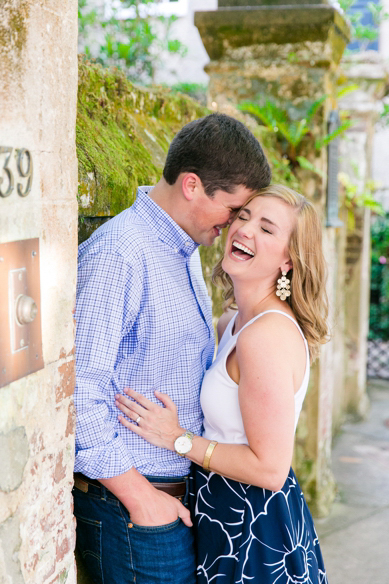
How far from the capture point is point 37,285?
4.49 ft

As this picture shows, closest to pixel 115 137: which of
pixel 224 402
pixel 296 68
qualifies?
pixel 224 402

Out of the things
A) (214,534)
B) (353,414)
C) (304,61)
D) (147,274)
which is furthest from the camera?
(353,414)

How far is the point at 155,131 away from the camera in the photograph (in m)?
3.23

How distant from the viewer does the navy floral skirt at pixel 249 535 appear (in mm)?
1984

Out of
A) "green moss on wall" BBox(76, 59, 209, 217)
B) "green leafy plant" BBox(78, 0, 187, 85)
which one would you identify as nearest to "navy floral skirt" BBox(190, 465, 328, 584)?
"green moss on wall" BBox(76, 59, 209, 217)

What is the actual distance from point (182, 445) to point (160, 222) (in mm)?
730

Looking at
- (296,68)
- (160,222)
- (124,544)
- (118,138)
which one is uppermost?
(296,68)

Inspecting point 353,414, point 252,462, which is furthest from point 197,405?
point 353,414

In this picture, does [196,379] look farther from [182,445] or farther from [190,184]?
[190,184]

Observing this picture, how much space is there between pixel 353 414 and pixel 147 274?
19.9 ft

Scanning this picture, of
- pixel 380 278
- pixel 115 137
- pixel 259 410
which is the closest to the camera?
pixel 259 410

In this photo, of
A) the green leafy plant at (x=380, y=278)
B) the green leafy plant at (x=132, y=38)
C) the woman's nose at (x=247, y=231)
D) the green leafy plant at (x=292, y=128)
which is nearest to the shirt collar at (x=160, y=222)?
the woman's nose at (x=247, y=231)

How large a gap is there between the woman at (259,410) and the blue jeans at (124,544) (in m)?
0.12

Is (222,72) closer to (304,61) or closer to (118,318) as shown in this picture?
(304,61)
